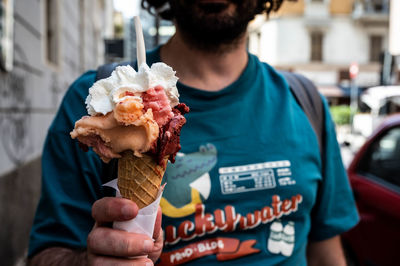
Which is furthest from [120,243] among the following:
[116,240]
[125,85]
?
[125,85]

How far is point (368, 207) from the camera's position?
3434 millimetres

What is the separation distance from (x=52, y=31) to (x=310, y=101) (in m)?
5.78

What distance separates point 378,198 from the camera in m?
3.31

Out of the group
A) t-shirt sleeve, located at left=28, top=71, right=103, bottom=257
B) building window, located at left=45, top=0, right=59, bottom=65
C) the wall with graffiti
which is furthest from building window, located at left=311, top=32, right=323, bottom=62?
t-shirt sleeve, located at left=28, top=71, right=103, bottom=257

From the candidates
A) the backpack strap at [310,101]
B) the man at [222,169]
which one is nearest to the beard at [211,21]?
the man at [222,169]

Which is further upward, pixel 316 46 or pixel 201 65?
pixel 316 46

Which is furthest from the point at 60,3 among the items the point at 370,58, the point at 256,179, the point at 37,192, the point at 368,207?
the point at 370,58

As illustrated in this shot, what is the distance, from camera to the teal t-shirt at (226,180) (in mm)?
1396

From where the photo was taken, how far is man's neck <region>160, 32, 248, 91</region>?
164cm

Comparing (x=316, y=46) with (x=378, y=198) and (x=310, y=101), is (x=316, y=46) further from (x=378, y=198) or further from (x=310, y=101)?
(x=310, y=101)

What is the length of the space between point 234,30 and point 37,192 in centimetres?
427

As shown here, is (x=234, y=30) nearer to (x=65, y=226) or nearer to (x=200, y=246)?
(x=200, y=246)

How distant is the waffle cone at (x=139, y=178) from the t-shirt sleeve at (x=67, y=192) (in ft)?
0.96

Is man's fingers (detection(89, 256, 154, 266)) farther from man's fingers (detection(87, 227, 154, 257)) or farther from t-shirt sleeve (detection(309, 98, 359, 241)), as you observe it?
t-shirt sleeve (detection(309, 98, 359, 241))
